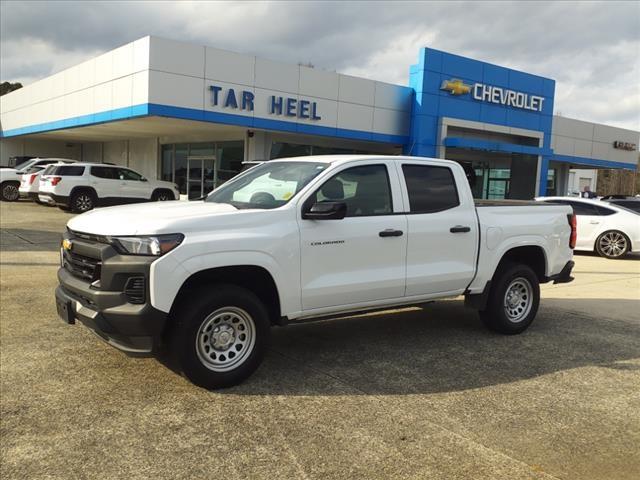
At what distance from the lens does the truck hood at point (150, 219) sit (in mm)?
4125

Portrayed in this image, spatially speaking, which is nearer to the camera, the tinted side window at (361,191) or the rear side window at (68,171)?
the tinted side window at (361,191)

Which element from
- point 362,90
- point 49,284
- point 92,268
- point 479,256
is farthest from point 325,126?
point 92,268

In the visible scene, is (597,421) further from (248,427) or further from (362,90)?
(362,90)

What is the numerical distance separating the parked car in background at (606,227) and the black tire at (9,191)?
809 inches

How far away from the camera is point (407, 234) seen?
5.29 meters

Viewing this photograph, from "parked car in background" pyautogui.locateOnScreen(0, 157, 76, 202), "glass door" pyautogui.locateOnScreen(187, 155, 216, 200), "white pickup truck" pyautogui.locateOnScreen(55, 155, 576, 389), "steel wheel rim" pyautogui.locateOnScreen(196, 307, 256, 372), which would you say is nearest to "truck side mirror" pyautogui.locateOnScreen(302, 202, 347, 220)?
"white pickup truck" pyautogui.locateOnScreen(55, 155, 576, 389)

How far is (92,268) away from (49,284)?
14.0ft

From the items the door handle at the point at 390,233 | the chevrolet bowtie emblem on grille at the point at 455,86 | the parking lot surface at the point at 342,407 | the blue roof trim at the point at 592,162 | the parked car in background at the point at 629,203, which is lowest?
the parking lot surface at the point at 342,407

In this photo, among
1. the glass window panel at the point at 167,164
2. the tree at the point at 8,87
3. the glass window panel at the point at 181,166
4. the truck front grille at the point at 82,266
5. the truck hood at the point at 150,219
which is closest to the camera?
the truck hood at the point at 150,219

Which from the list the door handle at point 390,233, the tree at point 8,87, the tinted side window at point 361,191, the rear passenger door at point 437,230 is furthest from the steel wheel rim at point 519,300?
the tree at point 8,87

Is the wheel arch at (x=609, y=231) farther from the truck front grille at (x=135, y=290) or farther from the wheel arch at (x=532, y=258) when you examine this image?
the truck front grille at (x=135, y=290)

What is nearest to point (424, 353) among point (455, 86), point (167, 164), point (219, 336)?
point (219, 336)

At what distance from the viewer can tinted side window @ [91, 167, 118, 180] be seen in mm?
19203

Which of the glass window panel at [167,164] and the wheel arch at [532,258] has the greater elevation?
the glass window panel at [167,164]
